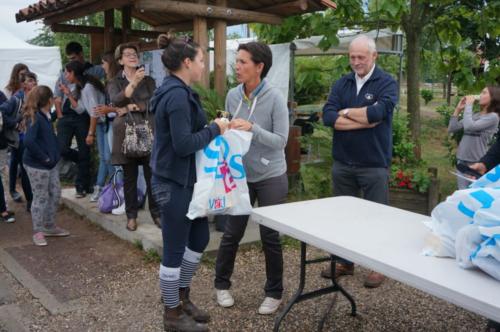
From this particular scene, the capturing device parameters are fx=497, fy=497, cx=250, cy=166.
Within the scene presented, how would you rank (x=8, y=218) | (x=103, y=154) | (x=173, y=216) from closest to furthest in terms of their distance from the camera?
(x=173, y=216) → (x=8, y=218) → (x=103, y=154)

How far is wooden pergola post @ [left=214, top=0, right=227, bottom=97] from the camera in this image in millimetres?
5691

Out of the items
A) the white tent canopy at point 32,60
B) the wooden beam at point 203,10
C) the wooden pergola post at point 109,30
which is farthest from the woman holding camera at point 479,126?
the white tent canopy at point 32,60

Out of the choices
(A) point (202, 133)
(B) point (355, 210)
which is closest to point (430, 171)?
(B) point (355, 210)

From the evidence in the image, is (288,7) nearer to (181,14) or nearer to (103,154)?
(181,14)

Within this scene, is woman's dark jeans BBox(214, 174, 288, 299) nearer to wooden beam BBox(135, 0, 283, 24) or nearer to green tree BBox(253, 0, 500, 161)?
wooden beam BBox(135, 0, 283, 24)

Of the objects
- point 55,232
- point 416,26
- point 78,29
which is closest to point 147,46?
point 78,29

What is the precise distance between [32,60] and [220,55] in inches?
472

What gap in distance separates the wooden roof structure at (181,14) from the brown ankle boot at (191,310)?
2.84 metres

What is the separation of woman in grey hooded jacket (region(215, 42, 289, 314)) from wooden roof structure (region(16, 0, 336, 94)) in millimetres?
2116

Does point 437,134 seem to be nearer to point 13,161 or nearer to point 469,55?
point 469,55

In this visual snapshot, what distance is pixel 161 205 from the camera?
10.0 ft

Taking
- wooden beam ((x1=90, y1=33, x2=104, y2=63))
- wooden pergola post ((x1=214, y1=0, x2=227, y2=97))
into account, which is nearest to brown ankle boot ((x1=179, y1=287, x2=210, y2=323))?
wooden pergola post ((x1=214, y1=0, x2=227, y2=97))

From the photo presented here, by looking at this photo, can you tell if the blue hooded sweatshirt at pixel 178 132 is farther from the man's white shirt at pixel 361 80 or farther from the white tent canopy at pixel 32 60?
the white tent canopy at pixel 32 60

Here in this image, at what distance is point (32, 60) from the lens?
15.6 metres
